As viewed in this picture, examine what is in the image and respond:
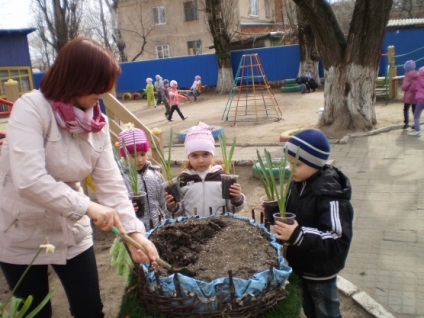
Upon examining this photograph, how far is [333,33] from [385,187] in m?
3.97

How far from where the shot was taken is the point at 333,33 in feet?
27.3

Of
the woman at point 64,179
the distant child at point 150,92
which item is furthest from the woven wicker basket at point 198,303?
the distant child at point 150,92

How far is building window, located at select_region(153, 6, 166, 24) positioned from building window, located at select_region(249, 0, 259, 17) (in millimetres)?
6433

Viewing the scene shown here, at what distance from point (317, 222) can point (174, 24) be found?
3095cm

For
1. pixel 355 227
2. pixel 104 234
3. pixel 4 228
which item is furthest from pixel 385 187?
pixel 4 228

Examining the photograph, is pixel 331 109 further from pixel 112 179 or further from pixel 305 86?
pixel 305 86

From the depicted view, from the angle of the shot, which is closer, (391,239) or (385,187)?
(391,239)

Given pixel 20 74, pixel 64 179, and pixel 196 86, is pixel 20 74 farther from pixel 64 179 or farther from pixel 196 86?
pixel 64 179

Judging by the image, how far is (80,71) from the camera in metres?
1.59

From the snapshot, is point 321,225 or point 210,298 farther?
point 321,225

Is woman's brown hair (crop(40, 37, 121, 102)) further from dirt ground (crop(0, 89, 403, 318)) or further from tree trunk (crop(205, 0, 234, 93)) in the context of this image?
tree trunk (crop(205, 0, 234, 93))

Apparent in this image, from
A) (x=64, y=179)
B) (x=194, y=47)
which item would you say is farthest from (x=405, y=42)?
(x=64, y=179)

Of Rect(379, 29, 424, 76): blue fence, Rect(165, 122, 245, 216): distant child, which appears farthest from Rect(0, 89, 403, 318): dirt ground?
Rect(379, 29, 424, 76): blue fence

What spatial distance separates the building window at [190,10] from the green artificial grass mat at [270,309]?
30122 millimetres
